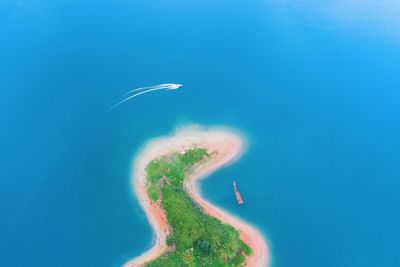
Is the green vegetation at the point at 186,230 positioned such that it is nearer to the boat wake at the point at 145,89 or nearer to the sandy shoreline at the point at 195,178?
the sandy shoreline at the point at 195,178

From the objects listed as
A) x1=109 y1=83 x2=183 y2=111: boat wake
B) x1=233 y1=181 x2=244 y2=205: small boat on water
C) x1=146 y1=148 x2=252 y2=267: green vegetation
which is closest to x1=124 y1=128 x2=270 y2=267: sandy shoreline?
x1=146 y1=148 x2=252 y2=267: green vegetation

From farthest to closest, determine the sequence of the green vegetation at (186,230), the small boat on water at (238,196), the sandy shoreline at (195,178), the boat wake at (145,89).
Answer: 1. the boat wake at (145,89)
2. the small boat on water at (238,196)
3. the sandy shoreline at (195,178)
4. the green vegetation at (186,230)

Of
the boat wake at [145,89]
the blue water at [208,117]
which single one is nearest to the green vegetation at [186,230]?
the blue water at [208,117]

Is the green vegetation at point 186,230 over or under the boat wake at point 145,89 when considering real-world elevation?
under

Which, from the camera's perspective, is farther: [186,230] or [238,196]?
[238,196]

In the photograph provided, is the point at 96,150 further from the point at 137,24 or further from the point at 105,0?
the point at 105,0

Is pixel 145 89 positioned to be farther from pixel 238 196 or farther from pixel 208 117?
pixel 238 196

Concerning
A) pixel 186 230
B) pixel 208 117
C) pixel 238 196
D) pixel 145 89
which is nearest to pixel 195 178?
pixel 238 196
